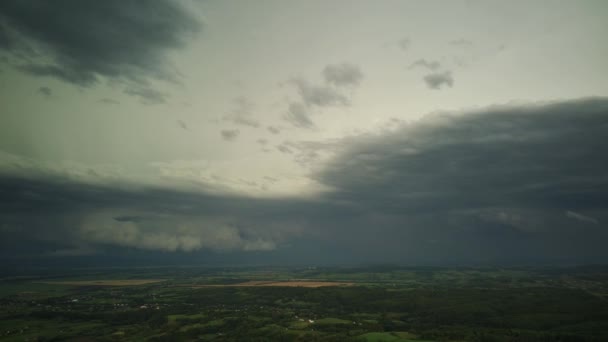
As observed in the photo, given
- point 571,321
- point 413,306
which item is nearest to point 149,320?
point 413,306

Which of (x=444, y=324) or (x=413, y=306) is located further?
(x=413, y=306)

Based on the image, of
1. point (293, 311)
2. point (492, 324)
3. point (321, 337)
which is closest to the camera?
point (321, 337)

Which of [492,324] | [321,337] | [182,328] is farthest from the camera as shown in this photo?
[492,324]

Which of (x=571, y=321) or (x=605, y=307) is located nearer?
(x=571, y=321)

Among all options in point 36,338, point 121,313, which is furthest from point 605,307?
point 36,338

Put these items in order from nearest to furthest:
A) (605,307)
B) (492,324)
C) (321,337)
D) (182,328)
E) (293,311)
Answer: (321,337) < (182,328) < (492,324) < (605,307) < (293,311)

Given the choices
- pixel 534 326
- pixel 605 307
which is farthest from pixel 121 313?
pixel 605 307

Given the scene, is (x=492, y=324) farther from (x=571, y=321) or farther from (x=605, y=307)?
(x=605, y=307)

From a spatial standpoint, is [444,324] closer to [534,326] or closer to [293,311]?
[534,326]

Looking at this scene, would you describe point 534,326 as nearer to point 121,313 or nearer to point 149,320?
point 149,320
